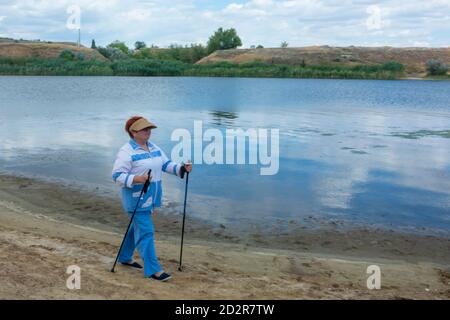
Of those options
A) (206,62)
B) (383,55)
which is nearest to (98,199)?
(206,62)

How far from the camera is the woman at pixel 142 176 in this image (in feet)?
21.5

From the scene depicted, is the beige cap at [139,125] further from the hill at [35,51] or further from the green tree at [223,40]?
the green tree at [223,40]

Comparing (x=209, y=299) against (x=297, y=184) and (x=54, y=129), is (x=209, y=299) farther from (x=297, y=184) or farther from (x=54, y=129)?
(x=54, y=129)

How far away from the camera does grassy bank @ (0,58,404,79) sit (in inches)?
3777

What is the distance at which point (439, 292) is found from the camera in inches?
290

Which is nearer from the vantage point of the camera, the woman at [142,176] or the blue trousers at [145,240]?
the woman at [142,176]

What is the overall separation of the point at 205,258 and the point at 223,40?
148029mm
